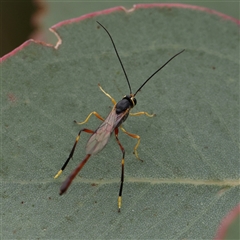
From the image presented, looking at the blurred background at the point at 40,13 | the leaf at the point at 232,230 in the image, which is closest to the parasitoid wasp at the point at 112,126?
the blurred background at the point at 40,13

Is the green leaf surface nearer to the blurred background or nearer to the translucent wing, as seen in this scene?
the translucent wing

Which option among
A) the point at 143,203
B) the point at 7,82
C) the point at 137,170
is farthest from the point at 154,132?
the point at 7,82

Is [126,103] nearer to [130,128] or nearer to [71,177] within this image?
[130,128]

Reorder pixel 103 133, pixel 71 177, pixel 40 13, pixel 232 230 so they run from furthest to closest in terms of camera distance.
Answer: pixel 40 13
pixel 103 133
pixel 71 177
pixel 232 230

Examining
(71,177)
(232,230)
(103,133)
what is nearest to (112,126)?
(103,133)

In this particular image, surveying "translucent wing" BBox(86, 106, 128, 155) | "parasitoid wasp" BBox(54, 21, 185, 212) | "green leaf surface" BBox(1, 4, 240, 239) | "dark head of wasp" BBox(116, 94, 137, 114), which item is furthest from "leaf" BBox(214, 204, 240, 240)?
"dark head of wasp" BBox(116, 94, 137, 114)

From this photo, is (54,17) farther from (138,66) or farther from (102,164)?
(102,164)
